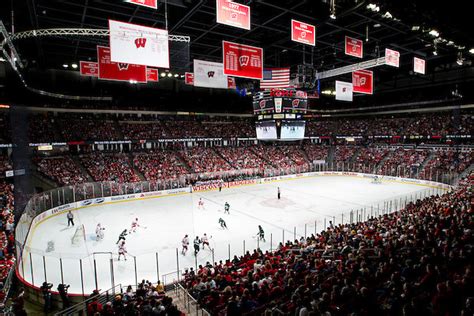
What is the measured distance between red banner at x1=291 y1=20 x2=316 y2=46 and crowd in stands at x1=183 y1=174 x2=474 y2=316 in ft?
25.6

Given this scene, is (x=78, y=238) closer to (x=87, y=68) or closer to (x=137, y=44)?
(x=87, y=68)

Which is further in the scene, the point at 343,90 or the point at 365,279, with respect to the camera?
the point at 343,90

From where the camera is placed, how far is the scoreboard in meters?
23.8

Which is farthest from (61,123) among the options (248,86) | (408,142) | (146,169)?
(408,142)

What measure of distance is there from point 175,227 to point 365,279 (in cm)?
1372

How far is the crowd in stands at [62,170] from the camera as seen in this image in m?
25.3

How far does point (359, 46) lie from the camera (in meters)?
14.4

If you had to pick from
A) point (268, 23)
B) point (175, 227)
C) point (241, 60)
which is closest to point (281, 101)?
point (268, 23)

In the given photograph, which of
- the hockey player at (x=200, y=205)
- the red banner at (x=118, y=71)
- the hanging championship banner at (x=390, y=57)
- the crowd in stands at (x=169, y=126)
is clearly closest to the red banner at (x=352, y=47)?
the hanging championship banner at (x=390, y=57)

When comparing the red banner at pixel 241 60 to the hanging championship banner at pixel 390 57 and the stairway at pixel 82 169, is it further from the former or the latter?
the stairway at pixel 82 169

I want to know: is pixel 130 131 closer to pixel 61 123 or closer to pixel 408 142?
pixel 61 123

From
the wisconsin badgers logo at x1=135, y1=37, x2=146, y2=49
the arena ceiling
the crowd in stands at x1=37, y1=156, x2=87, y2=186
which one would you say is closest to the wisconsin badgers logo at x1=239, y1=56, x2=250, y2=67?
the arena ceiling

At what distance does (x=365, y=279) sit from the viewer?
6.50 m

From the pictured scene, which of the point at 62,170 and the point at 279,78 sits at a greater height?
the point at 279,78
